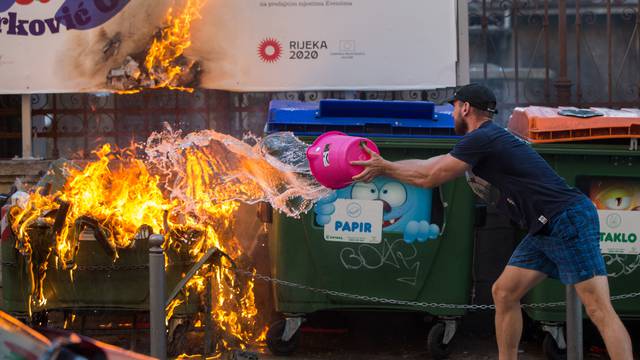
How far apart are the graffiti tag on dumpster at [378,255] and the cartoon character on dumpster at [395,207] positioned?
7cm

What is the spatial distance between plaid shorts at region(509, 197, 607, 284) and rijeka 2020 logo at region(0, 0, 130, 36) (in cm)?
497

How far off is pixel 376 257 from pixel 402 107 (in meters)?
1.10

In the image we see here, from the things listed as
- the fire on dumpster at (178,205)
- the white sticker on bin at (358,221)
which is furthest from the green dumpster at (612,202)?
the fire on dumpster at (178,205)

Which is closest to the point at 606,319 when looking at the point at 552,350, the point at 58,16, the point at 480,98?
the point at 480,98

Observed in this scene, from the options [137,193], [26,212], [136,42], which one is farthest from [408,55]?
[26,212]

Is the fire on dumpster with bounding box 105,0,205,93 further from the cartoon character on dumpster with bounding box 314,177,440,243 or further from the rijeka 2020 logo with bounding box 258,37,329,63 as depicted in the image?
the cartoon character on dumpster with bounding box 314,177,440,243

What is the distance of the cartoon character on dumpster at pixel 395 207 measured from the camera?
662cm

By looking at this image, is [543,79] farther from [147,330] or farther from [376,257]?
[147,330]

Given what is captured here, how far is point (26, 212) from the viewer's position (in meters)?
6.49

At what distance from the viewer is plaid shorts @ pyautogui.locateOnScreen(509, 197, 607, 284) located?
202 inches

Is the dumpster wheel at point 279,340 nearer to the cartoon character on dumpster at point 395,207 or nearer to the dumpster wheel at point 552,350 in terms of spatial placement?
the cartoon character on dumpster at point 395,207

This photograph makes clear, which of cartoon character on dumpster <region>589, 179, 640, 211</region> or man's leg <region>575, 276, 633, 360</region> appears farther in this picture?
cartoon character on dumpster <region>589, 179, 640, 211</region>

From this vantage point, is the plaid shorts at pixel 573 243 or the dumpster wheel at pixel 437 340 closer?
the plaid shorts at pixel 573 243

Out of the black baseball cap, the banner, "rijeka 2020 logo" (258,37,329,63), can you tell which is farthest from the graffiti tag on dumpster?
"rijeka 2020 logo" (258,37,329,63)
